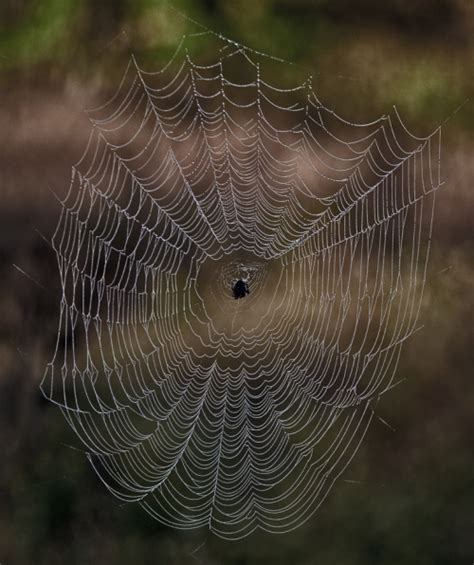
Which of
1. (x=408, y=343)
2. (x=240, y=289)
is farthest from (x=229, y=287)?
(x=408, y=343)

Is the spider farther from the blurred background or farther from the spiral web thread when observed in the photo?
the blurred background

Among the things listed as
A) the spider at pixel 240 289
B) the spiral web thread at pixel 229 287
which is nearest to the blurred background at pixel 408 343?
the spiral web thread at pixel 229 287

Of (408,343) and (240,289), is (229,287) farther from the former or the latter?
(408,343)

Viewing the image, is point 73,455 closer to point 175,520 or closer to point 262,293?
point 175,520

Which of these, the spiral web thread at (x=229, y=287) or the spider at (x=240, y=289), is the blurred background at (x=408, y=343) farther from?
the spider at (x=240, y=289)

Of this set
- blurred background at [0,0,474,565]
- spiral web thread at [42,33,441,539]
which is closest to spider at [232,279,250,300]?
spiral web thread at [42,33,441,539]

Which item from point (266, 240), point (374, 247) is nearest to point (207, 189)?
point (266, 240)
